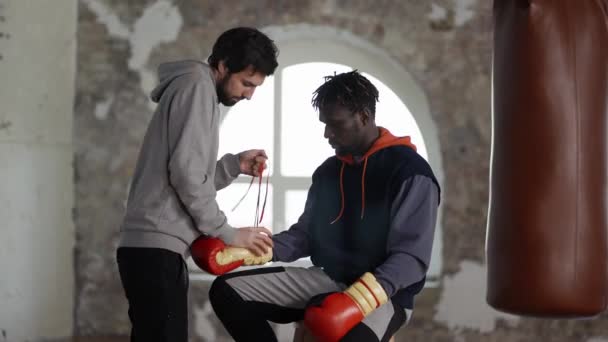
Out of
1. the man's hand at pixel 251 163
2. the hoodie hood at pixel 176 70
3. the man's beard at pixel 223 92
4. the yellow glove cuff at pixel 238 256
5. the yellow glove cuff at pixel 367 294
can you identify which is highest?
the hoodie hood at pixel 176 70

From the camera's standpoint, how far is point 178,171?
1947 millimetres

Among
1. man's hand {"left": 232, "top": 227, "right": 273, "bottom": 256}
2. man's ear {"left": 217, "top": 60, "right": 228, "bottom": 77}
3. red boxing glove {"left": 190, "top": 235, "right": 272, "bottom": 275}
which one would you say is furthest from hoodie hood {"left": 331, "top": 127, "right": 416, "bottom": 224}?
man's ear {"left": 217, "top": 60, "right": 228, "bottom": 77}

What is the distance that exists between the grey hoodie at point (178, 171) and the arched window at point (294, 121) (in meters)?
1.84

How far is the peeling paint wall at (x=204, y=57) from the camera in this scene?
11.8 ft

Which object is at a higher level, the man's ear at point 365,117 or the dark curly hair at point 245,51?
the dark curly hair at point 245,51

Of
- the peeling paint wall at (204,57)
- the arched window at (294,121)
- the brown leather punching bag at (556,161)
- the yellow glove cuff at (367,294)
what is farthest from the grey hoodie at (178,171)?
the arched window at (294,121)

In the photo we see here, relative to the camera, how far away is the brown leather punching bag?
1.93m

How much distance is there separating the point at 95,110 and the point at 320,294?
1.98 m

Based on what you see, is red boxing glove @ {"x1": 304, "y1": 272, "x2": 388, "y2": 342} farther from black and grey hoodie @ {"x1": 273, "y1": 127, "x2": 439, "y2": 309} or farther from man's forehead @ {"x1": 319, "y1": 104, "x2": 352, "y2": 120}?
man's forehead @ {"x1": 319, "y1": 104, "x2": 352, "y2": 120}

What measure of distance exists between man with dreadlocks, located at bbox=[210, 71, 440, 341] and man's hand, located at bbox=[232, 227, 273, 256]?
0.47 ft

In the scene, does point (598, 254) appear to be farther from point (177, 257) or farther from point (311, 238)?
point (177, 257)

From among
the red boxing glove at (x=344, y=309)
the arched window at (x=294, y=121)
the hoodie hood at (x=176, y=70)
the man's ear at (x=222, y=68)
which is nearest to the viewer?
the red boxing glove at (x=344, y=309)

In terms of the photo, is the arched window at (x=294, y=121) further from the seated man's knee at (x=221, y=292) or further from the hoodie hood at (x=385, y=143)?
the seated man's knee at (x=221, y=292)

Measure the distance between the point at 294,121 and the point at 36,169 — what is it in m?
1.44
